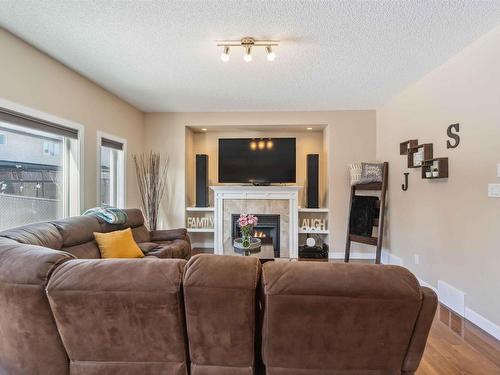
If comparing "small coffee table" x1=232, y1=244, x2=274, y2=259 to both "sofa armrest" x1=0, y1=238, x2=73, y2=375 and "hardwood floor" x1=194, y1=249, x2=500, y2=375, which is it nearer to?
"hardwood floor" x1=194, y1=249, x2=500, y2=375

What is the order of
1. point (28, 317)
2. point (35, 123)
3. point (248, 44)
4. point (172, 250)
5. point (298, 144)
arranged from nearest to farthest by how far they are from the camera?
1. point (28, 317)
2. point (248, 44)
3. point (35, 123)
4. point (172, 250)
5. point (298, 144)

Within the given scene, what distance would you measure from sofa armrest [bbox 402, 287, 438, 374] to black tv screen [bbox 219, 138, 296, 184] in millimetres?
3663

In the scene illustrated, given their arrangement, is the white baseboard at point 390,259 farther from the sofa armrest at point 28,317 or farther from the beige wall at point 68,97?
the beige wall at point 68,97

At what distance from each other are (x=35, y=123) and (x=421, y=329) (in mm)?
3385

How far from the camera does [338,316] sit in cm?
113

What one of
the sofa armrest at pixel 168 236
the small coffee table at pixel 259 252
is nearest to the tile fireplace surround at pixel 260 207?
the sofa armrest at pixel 168 236

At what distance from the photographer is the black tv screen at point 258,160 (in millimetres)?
4781

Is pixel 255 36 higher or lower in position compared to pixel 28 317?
higher

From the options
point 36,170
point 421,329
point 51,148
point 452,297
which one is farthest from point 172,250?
point 452,297

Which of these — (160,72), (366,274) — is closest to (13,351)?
(366,274)

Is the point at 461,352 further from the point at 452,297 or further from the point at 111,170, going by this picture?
the point at 111,170

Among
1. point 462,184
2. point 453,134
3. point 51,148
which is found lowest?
point 462,184

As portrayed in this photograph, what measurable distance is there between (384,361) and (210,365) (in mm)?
785

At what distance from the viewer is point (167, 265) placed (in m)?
1.21
